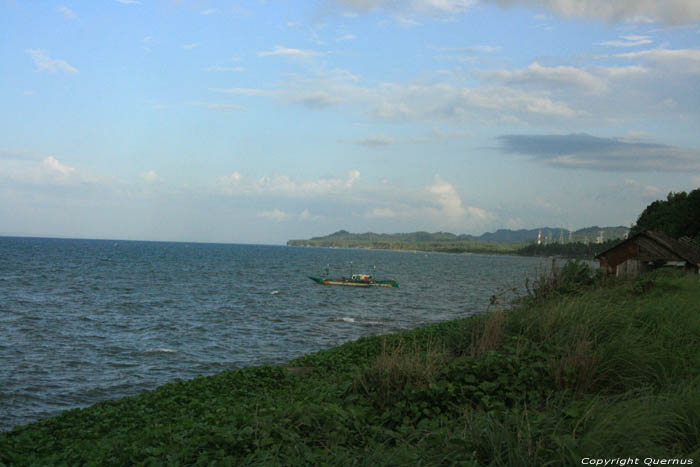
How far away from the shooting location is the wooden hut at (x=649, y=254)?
82.6ft

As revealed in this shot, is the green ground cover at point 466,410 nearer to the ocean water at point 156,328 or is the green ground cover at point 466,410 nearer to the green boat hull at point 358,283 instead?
the ocean water at point 156,328

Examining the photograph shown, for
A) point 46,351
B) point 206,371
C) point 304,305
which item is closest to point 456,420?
point 206,371

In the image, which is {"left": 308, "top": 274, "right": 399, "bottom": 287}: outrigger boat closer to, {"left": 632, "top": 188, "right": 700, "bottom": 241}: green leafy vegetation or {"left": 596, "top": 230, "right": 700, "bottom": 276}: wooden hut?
{"left": 632, "top": 188, "right": 700, "bottom": 241}: green leafy vegetation

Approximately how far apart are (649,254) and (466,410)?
22725 millimetres

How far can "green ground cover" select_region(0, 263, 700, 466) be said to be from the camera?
4957mm

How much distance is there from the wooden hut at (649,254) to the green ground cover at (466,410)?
48.1 feet

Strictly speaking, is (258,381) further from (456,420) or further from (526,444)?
(526,444)

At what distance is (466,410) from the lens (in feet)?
21.0

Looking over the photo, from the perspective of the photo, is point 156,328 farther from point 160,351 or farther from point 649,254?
point 649,254

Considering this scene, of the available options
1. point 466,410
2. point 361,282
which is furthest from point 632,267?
point 361,282

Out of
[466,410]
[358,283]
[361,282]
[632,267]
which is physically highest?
[632,267]

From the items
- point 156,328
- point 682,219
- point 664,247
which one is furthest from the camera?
point 682,219

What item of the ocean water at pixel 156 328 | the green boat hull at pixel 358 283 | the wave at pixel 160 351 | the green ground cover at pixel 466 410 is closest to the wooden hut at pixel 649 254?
the ocean water at pixel 156 328

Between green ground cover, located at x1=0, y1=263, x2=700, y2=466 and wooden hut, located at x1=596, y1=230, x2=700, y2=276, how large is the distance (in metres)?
14.7
